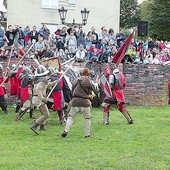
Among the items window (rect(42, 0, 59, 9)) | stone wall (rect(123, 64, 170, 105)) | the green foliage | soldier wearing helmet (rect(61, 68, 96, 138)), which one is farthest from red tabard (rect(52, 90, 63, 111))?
the green foliage

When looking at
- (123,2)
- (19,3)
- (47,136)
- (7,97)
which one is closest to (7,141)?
(47,136)

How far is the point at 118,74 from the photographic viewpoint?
55.2 feet

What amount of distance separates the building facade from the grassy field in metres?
22.4

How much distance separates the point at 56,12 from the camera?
4088 centimetres

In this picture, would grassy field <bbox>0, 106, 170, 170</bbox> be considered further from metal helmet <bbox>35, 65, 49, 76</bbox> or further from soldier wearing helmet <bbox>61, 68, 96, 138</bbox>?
metal helmet <bbox>35, 65, 49, 76</bbox>

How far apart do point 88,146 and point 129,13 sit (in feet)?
222

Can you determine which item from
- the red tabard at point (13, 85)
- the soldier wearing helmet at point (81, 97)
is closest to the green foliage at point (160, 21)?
the red tabard at point (13, 85)

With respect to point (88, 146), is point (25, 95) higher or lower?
higher

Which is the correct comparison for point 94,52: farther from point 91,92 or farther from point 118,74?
point 91,92

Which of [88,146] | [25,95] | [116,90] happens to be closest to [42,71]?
[88,146]

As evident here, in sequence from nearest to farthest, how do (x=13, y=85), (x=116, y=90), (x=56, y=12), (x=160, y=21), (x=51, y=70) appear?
(x=51, y=70) → (x=116, y=90) → (x=13, y=85) → (x=56, y=12) → (x=160, y=21)

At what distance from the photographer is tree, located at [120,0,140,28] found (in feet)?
255

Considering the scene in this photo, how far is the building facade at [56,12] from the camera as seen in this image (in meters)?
39.6

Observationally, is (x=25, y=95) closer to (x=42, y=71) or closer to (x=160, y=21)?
(x=42, y=71)
